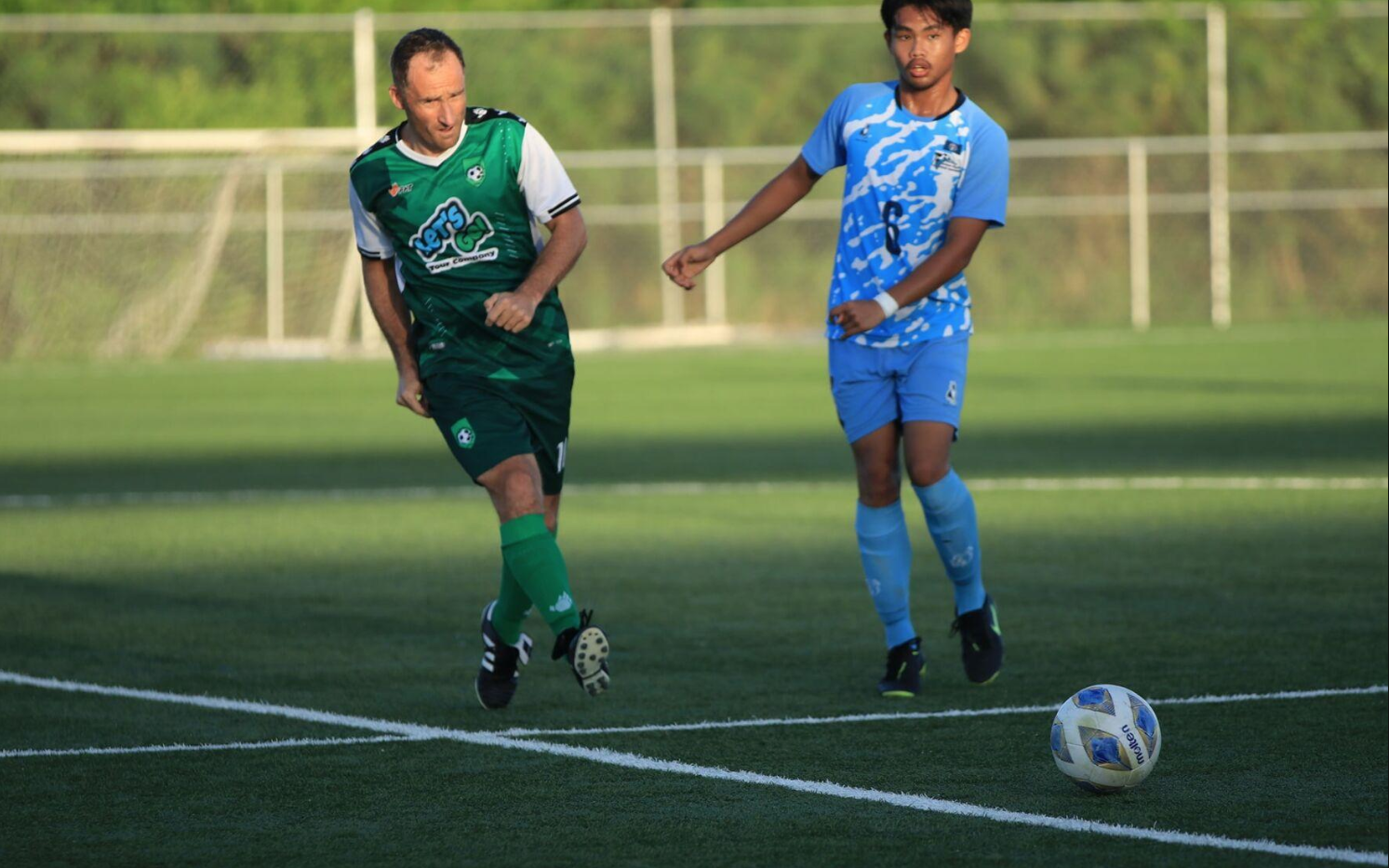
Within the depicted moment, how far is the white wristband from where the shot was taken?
636cm

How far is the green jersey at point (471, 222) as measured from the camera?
632 cm

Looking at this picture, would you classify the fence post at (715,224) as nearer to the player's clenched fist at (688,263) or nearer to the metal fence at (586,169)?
the metal fence at (586,169)

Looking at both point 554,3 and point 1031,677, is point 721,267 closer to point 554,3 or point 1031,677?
point 554,3

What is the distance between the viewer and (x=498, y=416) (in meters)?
6.30

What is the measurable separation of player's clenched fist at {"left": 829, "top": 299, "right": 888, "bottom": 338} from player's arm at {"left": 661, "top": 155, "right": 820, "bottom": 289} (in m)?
0.47

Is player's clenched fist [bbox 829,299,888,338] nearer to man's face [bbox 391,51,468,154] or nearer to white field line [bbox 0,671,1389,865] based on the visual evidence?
man's face [bbox 391,51,468,154]

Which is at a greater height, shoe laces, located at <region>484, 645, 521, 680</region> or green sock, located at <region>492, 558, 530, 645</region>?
Result: green sock, located at <region>492, 558, 530, 645</region>

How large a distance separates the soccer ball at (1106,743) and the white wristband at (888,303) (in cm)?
150

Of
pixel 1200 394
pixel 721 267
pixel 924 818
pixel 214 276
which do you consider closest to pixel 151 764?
pixel 924 818

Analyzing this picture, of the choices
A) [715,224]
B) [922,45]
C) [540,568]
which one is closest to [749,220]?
[922,45]

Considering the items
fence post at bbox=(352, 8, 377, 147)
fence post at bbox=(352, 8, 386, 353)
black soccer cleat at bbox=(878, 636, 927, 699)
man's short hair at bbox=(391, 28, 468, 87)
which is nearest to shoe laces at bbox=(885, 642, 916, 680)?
black soccer cleat at bbox=(878, 636, 927, 699)

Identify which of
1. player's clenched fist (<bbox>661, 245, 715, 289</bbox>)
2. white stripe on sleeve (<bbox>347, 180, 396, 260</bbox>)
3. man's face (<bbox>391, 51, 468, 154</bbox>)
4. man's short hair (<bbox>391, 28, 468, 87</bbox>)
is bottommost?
player's clenched fist (<bbox>661, 245, 715, 289</bbox>)

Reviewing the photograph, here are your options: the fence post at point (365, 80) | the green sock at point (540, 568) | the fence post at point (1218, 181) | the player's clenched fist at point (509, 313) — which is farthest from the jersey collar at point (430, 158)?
the fence post at point (1218, 181)

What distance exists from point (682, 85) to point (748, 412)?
15.6m
